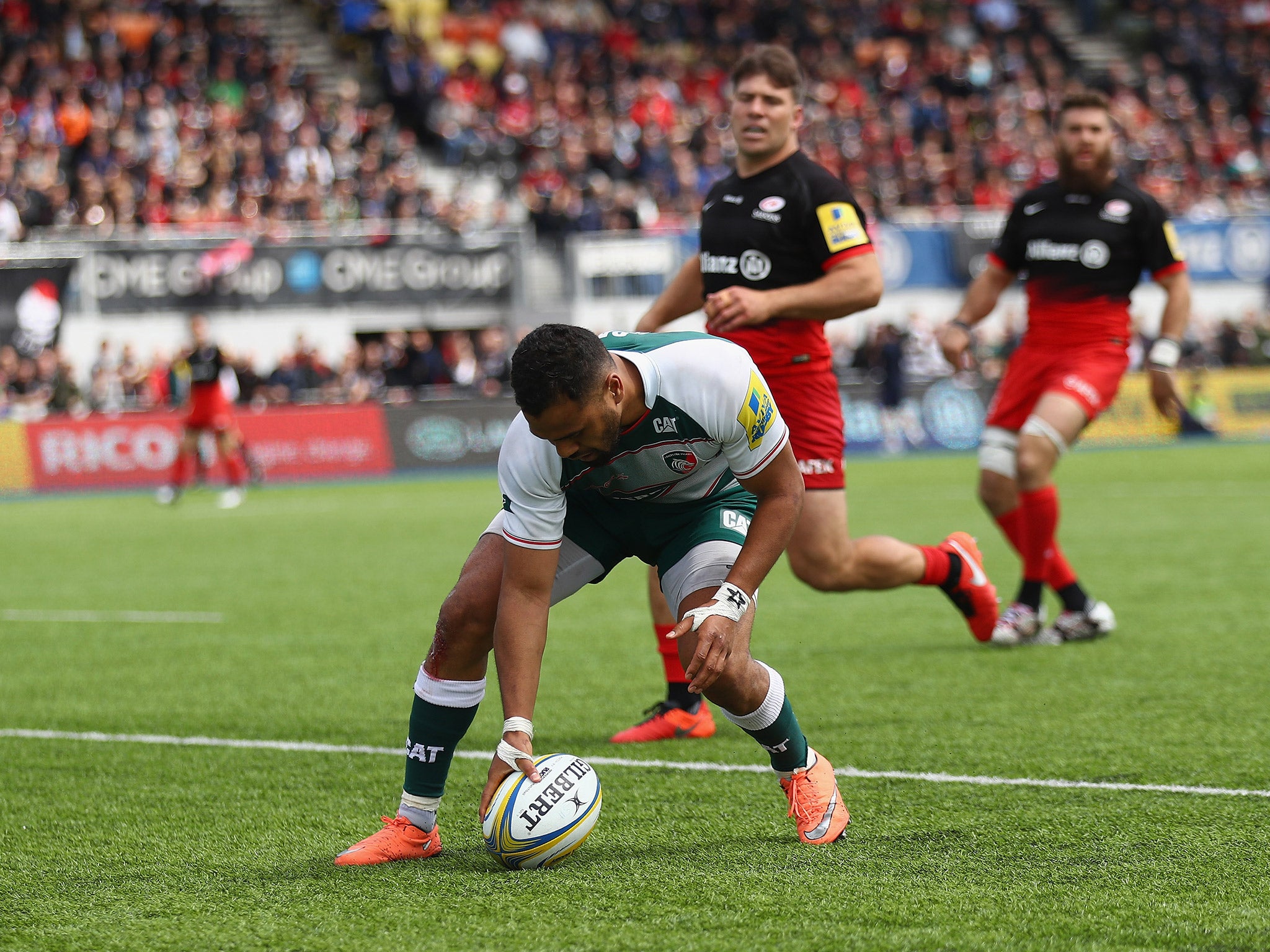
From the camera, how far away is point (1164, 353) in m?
8.20

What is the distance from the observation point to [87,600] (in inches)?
433

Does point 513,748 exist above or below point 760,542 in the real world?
below

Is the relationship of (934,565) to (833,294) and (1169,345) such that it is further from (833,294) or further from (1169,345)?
(1169,345)

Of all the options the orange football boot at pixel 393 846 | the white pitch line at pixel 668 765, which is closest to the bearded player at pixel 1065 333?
the white pitch line at pixel 668 765

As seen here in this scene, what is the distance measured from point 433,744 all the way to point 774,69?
10.8ft

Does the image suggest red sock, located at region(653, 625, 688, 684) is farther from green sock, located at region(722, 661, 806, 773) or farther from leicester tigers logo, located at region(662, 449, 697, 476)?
leicester tigers logo, located at region(662, 449, 697, 476)

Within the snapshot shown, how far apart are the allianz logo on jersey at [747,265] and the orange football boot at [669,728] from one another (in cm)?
180

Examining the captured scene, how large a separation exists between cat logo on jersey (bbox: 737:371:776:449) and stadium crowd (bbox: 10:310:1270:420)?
1918cm

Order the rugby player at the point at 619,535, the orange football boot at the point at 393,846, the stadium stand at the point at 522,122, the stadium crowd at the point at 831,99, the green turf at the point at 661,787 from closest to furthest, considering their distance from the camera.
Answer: the green turf at the point at 661,787 < the rugby player at the point at 619,535 < the orange football boot at the point at 393,846 < the stadium stand at the point at 522,122 < the stadium crowd at the point at 831,99

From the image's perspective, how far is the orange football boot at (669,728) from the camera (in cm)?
591

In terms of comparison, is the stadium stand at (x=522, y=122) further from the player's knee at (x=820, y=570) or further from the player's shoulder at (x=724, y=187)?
the player's knee at (x=820, y=570)

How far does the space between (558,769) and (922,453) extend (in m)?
22.5

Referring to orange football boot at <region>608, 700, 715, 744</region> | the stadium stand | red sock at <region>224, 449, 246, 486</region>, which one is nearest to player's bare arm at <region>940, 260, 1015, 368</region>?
orange football boot at <region>608, 700, 715, 744</region>

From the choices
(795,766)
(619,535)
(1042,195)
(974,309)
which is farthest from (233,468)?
(795,766)
